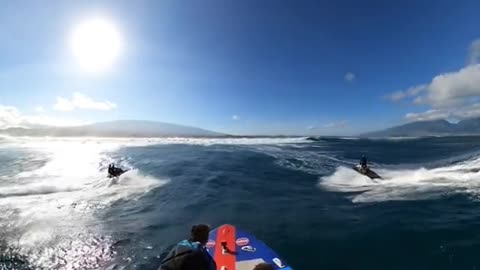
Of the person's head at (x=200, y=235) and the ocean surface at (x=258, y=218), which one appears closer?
→ the person's head at (x=200, y=235)

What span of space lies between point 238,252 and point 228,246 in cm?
51

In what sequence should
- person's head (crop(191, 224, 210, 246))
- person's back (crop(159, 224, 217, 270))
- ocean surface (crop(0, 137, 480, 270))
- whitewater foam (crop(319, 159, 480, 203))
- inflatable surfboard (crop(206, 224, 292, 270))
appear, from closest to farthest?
1. person's back (crop(159, 224, 217, 270))
2. person's head (crop(191, 224, 210, 246))
3. inflatable surfboard (crop(206, 224, 292, 270))
4. ocean surface (crop(0, 137, 480, 270))
5. whitewater foam (crop(319, 159, 480, 203))

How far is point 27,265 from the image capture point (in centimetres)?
1107

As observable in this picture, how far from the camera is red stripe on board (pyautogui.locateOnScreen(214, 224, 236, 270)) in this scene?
947cm

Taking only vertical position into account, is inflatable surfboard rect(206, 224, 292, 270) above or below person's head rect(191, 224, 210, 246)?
below

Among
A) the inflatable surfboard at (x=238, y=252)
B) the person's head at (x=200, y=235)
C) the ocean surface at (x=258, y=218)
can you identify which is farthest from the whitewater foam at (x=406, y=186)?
the person's head at (x=200, y=235)

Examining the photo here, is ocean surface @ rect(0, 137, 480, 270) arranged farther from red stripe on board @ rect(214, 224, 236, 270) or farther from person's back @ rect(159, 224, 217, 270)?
person's back @ rect(159, 224, 217, 270)

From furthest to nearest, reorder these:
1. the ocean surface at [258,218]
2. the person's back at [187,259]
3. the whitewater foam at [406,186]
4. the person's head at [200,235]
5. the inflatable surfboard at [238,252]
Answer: the whitewater foam at [406,186], the ocean surface at [258,218], the inflatable surfboard at [238,252], the person's head at [200,235], the person's back at [187,259]

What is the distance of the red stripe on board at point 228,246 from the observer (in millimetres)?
9469

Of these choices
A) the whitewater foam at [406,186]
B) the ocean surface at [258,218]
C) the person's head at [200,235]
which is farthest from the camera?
the whitewater foam at [406,186]

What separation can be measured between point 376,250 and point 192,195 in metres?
13.6

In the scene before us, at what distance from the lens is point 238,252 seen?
33.6ft

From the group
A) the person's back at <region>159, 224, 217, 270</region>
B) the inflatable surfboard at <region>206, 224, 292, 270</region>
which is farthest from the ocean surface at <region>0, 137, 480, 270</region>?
the person's back at <region>159, 224, 217, 270</region>

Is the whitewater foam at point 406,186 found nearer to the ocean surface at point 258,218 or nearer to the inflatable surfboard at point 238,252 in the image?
the ocean surface at point 258,218
